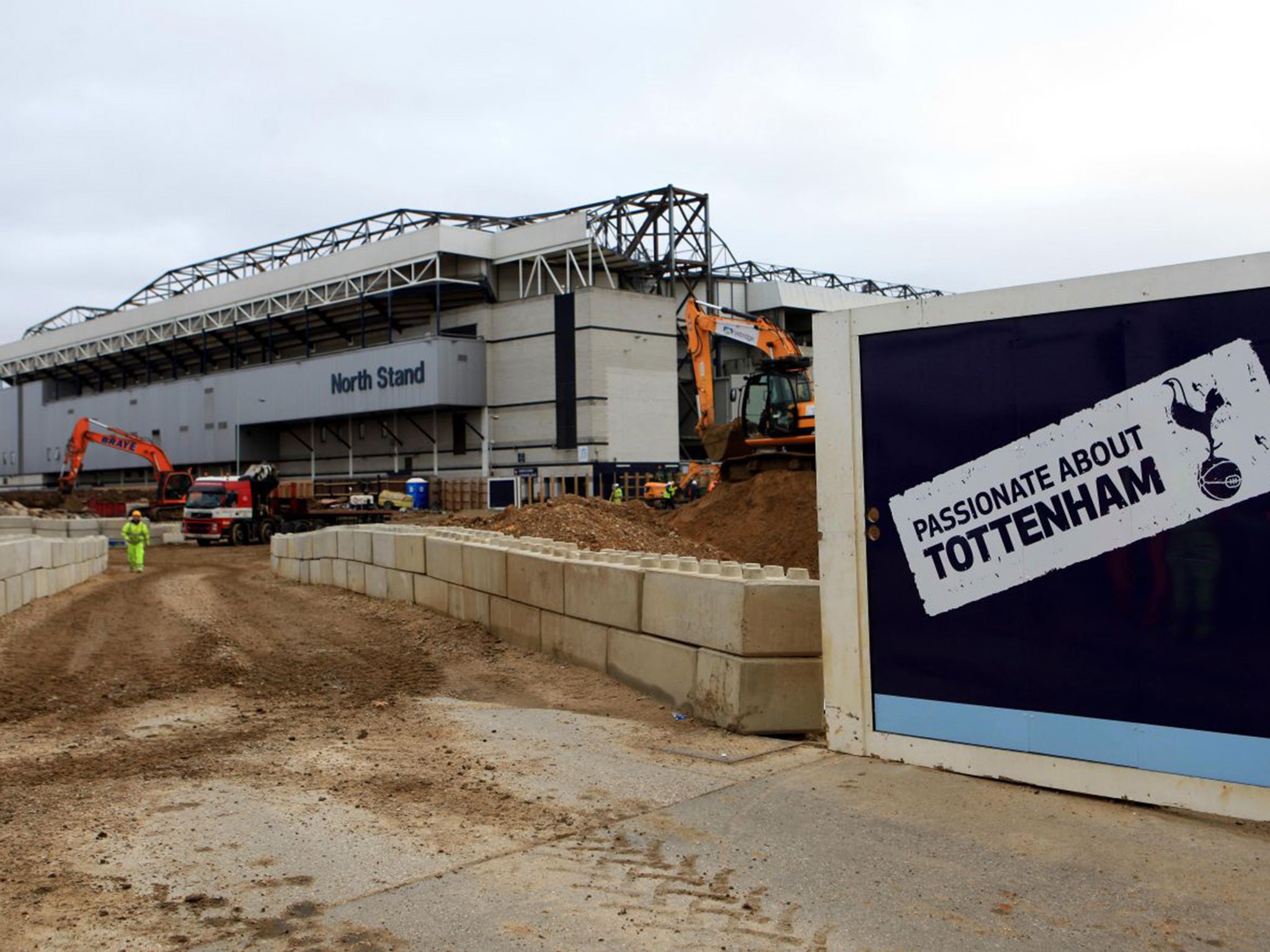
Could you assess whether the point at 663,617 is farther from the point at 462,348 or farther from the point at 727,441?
the point at 462,348

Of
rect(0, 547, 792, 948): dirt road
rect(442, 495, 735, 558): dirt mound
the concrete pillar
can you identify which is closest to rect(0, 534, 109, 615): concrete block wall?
rect(0, 547, 792, 948): dirt road

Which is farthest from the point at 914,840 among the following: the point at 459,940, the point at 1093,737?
the point at 459,940

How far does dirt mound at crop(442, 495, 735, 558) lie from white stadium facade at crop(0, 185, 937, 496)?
1150 inches

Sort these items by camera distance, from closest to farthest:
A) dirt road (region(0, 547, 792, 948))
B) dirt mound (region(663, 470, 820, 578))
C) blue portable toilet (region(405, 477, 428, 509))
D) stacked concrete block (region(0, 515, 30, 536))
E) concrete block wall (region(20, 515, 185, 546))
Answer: dirt road (region(0, 547, 792, 948)), dirt mound (region(663, 470, 820, 578)), stacked concrete block (region(0, 515, 30, 536)), concrete block wall (region(20, 515, 185, 546)), blue portable toilet (region(405, 477, 428, 509))

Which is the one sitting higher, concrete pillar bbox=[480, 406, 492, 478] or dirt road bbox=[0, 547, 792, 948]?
concrete pillar bbox=[480, 406, 492, 478]

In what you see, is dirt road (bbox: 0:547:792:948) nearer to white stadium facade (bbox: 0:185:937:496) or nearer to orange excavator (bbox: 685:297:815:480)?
orange excavator (bbox: 685:297:815:480)

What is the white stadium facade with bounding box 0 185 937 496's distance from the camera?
49781mm

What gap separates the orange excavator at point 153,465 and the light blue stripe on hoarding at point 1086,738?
40.8 meters

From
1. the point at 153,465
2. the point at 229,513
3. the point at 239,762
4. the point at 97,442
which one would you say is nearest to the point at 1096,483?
the point at 239,762

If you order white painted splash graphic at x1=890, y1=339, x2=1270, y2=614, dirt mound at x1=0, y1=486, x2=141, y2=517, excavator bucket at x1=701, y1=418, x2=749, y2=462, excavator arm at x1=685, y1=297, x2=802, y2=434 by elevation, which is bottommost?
dirt mound at x1=0, y1=486, x2=141, y2=517

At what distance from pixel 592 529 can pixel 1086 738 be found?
10.8 m

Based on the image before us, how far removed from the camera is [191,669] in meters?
10.3

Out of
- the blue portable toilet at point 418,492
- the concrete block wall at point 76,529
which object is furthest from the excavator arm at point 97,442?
the blue portable toilet at point 418,492

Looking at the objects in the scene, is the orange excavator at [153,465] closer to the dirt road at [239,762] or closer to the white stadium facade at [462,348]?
the white stadium facade at [462,348]
